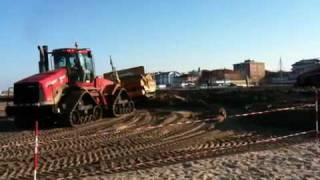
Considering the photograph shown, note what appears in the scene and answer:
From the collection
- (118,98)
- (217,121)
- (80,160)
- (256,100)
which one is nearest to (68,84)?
(118,98)

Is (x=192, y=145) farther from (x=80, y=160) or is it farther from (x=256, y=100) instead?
(x=256, y=100)

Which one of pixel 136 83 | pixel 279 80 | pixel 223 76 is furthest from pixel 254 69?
pixel 136 83

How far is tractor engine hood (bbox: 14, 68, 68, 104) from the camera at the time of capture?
69.2 feet

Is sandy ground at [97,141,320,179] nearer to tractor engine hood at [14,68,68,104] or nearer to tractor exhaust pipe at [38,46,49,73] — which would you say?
tractor engine hood at [14,68,68,104]

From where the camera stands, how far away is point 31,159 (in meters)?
13.8

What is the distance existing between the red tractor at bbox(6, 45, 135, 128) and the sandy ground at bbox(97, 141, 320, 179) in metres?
10.2

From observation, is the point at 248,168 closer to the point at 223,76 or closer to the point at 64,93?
the point at 64,93

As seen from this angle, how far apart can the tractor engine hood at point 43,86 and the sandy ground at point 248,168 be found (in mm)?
10050

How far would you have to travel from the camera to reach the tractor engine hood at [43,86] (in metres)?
21.1

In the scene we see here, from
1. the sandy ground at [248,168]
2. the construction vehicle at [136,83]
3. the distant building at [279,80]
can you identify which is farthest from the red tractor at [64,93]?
the distant building at [279,80]

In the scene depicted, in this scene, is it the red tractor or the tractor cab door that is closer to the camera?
the red tractor

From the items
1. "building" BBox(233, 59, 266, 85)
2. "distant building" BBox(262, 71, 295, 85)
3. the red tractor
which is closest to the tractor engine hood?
the red tractor

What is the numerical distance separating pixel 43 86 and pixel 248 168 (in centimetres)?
1159

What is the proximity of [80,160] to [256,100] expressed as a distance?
19.3m
